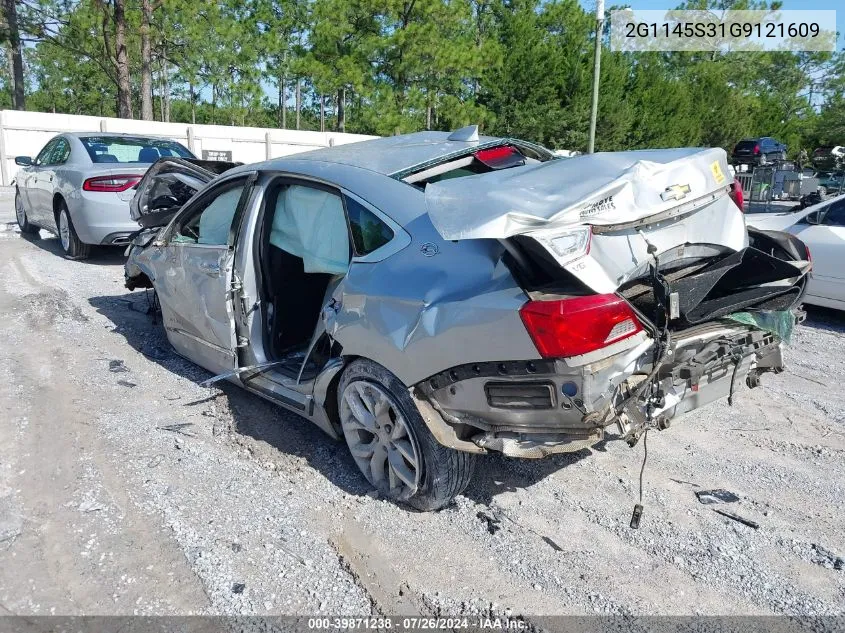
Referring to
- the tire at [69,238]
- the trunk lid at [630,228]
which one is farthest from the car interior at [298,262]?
the tire at [69,238]

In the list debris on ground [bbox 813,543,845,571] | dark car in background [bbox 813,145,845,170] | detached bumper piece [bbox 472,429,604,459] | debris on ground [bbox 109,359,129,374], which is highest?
dark car in background [bbox 813,145,845,170]

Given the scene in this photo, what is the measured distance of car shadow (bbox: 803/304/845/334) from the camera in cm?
673

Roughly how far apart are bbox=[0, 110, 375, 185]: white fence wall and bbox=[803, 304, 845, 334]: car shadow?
10925 mm

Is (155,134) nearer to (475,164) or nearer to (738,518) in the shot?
(475,164)

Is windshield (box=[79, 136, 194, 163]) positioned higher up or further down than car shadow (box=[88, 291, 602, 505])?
higher up

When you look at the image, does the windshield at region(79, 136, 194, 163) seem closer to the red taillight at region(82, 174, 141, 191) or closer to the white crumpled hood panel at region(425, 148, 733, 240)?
the red taillight at region(82, 174, 141, 191)

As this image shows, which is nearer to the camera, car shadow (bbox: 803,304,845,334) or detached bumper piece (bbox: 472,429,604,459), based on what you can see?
detached bumper piece (bbox: 472,429,604,459)

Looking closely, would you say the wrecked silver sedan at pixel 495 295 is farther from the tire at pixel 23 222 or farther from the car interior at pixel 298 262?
the tire at pixel 23 222

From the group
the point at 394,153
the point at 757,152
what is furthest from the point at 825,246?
the point at 757,152

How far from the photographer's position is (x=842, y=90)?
193 feet

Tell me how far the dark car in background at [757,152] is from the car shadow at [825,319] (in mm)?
24681

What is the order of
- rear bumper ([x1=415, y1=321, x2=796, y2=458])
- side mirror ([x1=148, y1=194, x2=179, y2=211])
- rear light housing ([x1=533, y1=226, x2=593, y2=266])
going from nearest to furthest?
1. rear light housing ([x1=533, y1=226, x2=593, y2=266])
2. rear bumper ([x1=415, y1=321, x2=796, y2=458])
3. side mirror ([x1=148, y1=194, x2=179, y2=211])

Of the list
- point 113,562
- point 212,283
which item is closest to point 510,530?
point 113,562

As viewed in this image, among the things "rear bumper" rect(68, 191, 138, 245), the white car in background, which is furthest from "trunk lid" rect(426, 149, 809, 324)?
"rear bumper" rect(68, 191, 138, 245)
